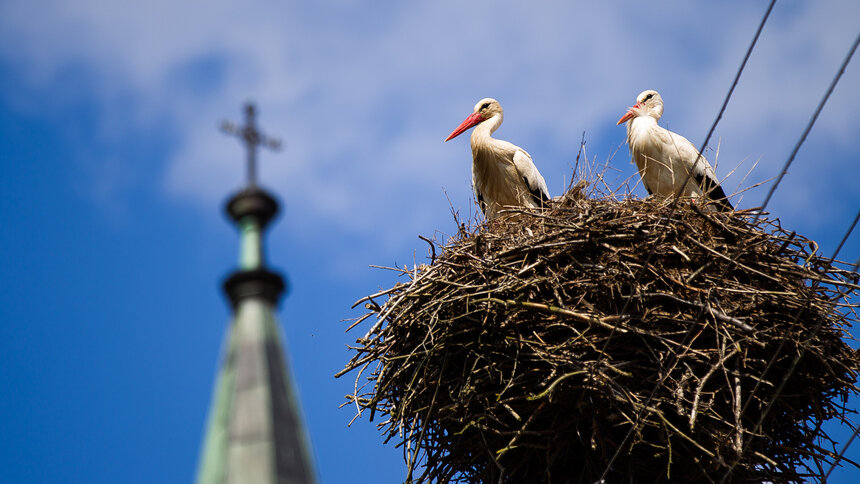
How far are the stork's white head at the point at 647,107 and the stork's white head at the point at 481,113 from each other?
102cm

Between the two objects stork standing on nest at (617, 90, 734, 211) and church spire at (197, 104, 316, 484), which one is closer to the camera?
church spire at (197, 104, 316, 484)

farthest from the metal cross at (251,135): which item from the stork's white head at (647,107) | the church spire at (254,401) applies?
the stork's white head at (647,107)

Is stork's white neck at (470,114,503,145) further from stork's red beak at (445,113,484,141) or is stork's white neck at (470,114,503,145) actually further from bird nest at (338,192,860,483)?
bird nest at (338,192,860,483)

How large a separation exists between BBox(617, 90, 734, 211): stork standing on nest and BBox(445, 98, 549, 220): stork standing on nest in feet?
2.25

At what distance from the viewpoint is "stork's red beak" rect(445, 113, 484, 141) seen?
922 cm

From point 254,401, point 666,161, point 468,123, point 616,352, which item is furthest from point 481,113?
point 254,401

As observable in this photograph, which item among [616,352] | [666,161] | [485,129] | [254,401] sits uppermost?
[485,129]

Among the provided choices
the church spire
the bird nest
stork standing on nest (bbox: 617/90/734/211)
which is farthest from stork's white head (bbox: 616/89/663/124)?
the church spire

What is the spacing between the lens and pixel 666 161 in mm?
8047

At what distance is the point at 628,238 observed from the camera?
631 cm

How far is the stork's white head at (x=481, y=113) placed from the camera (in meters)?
9.21

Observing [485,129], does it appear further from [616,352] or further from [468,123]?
[616,352]

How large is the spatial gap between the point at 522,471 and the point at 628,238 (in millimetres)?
1339

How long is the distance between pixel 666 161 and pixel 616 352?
2.33 metres
